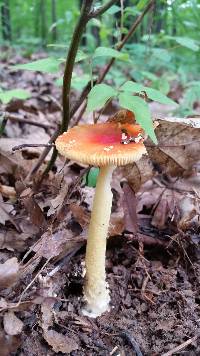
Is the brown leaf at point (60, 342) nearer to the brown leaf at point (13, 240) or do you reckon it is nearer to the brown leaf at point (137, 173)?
the brown leaf at point (13, 240)

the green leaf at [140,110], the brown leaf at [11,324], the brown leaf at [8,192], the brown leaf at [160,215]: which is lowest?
the brown leaf at [160,215]

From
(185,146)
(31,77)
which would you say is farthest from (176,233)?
(31,77)

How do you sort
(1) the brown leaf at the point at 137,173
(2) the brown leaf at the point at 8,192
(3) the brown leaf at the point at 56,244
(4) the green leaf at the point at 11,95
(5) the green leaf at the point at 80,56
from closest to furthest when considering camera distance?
(5) the green leaf at the point at 80,56 < (3) the brown leaf at the point at 56,244 < (1) the brown leaf at the point at 137,173 < (2) the brown leaf at the point at 8,192 < (4) the green leaf at the point at 11,95

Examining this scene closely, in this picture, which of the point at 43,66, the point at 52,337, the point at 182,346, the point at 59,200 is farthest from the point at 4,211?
the point at 182,346

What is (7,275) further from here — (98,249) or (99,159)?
(99,159)

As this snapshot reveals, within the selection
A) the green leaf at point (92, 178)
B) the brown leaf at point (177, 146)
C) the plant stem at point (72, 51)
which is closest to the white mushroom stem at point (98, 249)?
the green leaf at point (92, 178)

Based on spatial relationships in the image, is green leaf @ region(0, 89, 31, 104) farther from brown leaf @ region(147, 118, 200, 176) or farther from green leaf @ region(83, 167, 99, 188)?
brown leaf @ region(147, 118, 200, 176)
